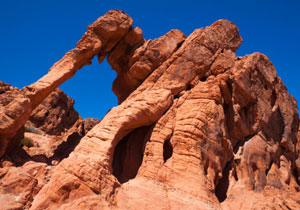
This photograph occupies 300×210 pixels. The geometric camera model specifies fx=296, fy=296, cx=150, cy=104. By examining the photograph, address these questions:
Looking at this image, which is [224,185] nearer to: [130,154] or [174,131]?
[174,131]

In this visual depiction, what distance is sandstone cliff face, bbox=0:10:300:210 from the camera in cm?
1010

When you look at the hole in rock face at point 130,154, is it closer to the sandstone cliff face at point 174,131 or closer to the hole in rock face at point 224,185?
the sandstone cliff face at point 174,131

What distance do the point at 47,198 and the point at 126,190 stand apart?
8.78 feet

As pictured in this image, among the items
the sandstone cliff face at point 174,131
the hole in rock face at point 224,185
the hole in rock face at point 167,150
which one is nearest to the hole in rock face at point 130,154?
the sandstone cliff face at point 174,131

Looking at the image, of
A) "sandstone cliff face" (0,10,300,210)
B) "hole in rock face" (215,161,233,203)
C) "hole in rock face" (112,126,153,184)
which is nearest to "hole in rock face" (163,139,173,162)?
"sandstone cliff face" (0,10,300,210)

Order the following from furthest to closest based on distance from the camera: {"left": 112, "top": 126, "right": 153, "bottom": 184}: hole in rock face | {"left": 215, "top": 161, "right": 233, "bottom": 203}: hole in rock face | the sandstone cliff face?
{"left": 215, "top": 161, "right": 233, "bottom": 203}: hole in rock face → {"left": 112, "top": 126, "right": 153, "bottom": 184}: hole in rock face → the sandstone cliff face

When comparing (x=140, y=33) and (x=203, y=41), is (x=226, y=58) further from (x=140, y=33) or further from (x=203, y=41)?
(x=140, y=33)

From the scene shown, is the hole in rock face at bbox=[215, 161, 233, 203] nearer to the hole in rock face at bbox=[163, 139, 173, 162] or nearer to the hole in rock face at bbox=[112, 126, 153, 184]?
the hole in rock face at bbox=[163, 139, 173, 162]

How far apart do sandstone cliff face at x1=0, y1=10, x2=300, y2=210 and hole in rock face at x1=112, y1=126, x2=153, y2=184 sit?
1.9 inches

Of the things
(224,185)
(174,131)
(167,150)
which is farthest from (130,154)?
(224,185)

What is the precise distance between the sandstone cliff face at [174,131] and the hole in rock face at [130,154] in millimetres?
49

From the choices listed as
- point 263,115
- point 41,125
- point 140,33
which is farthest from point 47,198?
point 41,125

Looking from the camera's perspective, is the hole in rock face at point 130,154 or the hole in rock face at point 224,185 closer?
the hole in rock face at point 130,154

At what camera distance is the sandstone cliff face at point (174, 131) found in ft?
33.1
